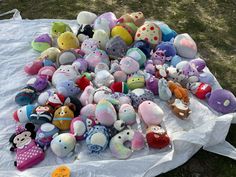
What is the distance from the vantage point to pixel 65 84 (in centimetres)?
207

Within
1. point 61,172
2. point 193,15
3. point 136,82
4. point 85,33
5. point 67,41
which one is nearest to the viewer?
point 61,172

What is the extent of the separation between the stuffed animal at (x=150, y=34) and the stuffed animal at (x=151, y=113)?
2.19 feet

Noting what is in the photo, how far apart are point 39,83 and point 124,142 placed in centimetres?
72

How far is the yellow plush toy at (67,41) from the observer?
2.42 metres

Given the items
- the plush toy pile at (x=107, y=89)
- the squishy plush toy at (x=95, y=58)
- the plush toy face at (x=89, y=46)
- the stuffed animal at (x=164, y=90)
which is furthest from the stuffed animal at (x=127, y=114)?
the plush toy face at (x=89, y=46)

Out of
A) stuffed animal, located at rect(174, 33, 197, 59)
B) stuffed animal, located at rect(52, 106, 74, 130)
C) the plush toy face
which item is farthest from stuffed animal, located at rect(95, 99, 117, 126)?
stuffed animal, located at rect(174, 33, 197, 59)

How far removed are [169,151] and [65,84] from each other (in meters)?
0.75

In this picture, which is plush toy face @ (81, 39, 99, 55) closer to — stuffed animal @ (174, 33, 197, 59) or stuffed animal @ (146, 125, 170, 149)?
stuffed animal @ (174, 33, 197, 59)

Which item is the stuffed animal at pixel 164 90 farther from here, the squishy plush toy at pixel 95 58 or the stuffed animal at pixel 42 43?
the stuffed animal at pixel 42 43

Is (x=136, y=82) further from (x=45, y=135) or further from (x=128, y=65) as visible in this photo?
(x=45, y=135)

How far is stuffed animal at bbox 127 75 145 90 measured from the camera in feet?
7.02

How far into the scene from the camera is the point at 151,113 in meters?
1.91

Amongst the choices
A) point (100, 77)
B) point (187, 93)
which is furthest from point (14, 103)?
point (187, 93)

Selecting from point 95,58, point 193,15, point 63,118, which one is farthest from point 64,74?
point 193,15
